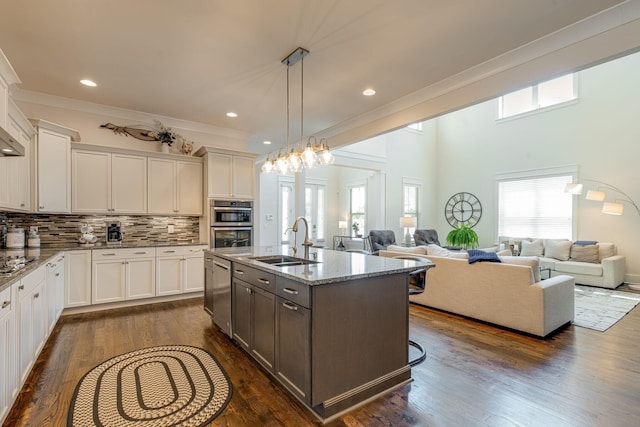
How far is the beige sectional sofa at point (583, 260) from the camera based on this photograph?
5328 millimetres

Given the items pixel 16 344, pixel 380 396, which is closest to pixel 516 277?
pixel 380 396

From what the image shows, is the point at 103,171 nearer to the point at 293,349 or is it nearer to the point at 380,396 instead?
the point at 293,349

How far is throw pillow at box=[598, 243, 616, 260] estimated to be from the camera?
5746 mm

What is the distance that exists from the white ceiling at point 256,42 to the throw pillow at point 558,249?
484 cm

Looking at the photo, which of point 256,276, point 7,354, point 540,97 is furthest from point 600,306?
point 7,354

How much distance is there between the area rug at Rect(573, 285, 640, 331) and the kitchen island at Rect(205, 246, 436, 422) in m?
2.87

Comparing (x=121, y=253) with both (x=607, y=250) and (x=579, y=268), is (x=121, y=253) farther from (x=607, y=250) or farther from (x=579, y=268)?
(x=607, y=250)

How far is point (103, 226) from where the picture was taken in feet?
14.8

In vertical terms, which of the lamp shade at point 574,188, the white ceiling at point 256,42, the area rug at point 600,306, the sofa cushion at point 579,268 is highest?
the white ceiling at point 256,42

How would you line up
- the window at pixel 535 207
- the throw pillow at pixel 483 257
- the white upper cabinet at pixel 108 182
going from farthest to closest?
the window at pixel 535 207 < the white upper cabinet at pixel 108 182 < the throw pillow at pixel 483 257

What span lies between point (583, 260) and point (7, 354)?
7968 millimetres

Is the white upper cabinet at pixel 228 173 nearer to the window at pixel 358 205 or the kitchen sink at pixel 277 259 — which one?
the kitchen sink at pixel 277 259

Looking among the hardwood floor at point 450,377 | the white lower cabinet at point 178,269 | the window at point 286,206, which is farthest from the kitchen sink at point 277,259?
the window at point 286,206

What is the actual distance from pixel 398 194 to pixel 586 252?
174 inches
